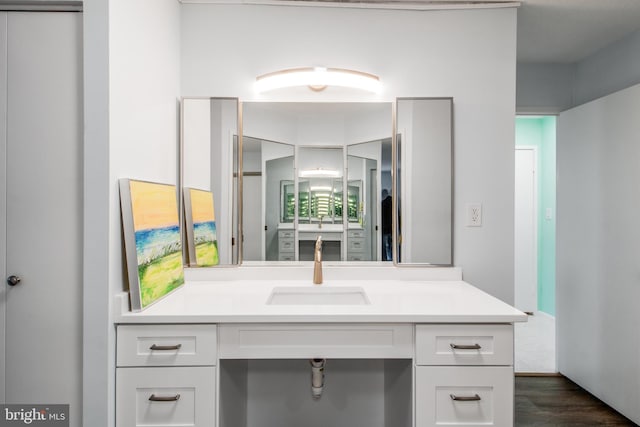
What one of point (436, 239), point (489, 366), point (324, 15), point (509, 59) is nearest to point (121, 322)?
point (489, 366)

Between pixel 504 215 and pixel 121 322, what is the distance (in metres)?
1.85

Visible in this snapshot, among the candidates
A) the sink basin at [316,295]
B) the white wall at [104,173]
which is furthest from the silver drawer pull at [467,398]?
the white wall at [104,173]

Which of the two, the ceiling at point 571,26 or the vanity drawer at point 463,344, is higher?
the ceiling at point 571,26

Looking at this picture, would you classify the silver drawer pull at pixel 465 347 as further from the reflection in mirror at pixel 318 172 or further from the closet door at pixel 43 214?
the closet door at pixel 43 214

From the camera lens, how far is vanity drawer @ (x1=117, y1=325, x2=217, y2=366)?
1.38 m

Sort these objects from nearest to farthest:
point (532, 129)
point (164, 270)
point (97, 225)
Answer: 1. point (97, 225)
2. point (164, 270)
3. point (532, 129)

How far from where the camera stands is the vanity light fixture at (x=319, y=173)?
2.05 metres

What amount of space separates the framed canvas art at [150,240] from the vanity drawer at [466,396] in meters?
1.09

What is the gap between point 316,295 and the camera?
1891mm

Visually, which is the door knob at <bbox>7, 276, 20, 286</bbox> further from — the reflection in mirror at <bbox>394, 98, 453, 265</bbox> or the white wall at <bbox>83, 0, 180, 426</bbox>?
the reflection in mirror at <bbox>394, 98, 453, 265</bbox>

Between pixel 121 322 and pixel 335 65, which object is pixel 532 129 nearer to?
pixel 335 65

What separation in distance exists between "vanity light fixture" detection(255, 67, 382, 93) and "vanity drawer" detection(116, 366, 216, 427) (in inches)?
54.1

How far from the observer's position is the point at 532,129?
432cm

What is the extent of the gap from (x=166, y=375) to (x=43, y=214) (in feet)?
2.38
